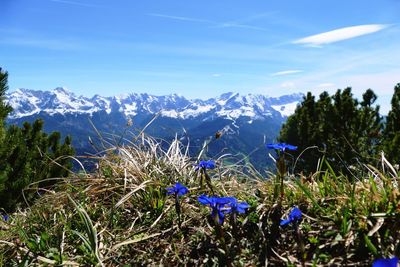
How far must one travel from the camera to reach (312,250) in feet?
6.73

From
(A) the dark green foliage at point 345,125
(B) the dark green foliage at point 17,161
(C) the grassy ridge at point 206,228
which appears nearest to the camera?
(C) the grassy ridge at point 206,228

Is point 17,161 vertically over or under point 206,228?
under

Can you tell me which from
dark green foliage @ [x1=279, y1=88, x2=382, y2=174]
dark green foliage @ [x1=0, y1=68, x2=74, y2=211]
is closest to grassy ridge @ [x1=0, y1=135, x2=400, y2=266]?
dark green foliage @ [x1=0, y1=68, x2=74, y2=211]

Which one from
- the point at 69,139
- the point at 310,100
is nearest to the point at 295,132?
the point at 310,100

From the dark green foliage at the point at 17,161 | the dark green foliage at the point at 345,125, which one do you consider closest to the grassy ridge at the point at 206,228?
the dark green foliage at the point at 17,161

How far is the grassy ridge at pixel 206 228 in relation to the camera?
2.02m

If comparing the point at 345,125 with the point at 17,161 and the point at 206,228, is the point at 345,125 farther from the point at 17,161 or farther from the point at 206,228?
the point at 206,228

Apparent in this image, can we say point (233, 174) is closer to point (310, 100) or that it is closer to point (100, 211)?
point (100, 211)

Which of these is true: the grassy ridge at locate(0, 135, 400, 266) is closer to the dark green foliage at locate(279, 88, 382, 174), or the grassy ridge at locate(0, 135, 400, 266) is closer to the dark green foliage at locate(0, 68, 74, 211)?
the dark green foliage at locate(0, 68, 74, 211)

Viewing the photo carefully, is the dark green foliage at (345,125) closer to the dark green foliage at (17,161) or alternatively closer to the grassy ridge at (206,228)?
the dark green foliage at (17,161)

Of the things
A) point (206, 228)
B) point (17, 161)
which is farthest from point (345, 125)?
point (206, 228)

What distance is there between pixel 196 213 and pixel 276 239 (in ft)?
2.17

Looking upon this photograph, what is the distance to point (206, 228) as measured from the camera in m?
2.47

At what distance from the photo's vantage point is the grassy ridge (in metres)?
2.02
